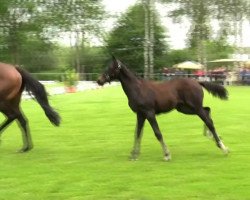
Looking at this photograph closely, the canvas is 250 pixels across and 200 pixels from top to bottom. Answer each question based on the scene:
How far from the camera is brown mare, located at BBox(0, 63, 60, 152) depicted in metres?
10.2

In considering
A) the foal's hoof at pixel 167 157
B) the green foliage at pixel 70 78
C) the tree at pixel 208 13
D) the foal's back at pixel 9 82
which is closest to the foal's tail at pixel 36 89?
the foal's back at pixel 9 82

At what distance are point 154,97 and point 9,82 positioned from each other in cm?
299

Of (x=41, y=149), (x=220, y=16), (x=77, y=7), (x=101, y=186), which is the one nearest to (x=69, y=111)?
(x=41, y=149)

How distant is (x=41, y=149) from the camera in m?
10.7

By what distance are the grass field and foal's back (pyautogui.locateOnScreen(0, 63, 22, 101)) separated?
1186 mm

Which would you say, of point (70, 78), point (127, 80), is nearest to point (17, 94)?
point (127, 80)

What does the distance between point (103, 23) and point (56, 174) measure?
60184mm

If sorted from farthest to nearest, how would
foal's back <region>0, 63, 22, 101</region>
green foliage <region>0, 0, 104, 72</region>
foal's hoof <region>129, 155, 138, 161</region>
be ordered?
green foliage <region>0, 0, 104, 72</region> → foal's back <region>0, 63, 22, 101</region> → foal's hoof <region>129, 155, 138, 161</region>

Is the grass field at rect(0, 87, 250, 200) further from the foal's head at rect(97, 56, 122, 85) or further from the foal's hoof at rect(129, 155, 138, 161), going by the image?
the foal's head at rect(97, 56, 122, 85)

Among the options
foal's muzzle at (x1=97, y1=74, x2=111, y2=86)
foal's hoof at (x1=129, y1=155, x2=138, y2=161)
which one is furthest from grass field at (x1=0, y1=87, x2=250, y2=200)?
foal's muzzle at (x1=97, y1=74, x2=111, y2=86)

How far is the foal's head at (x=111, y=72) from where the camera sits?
370 inches

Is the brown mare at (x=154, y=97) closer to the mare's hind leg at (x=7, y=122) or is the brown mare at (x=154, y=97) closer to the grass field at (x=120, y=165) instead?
the grass field at (x=120, y=165)

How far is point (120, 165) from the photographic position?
8820mm

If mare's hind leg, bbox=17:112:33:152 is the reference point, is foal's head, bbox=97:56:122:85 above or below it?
above
